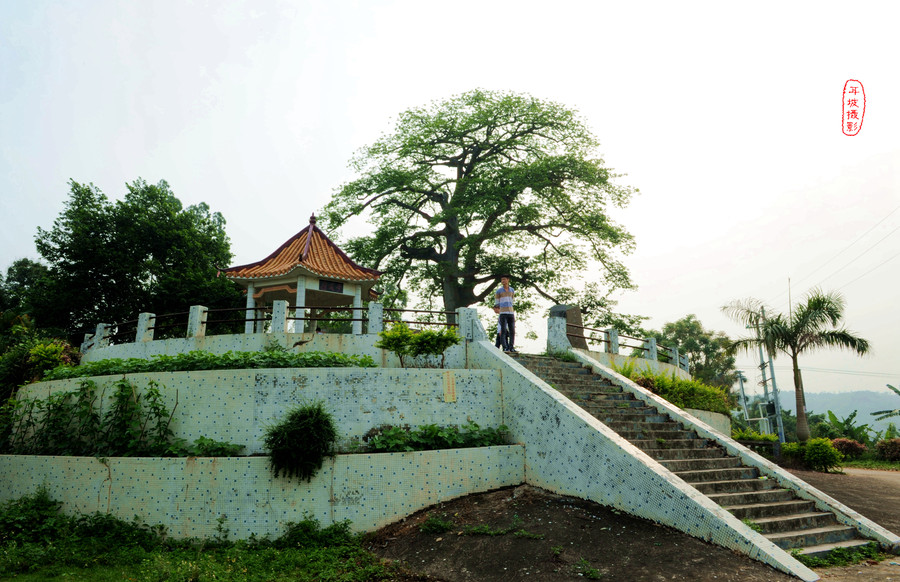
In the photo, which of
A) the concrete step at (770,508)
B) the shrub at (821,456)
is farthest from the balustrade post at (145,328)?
the shrub at (821,456)

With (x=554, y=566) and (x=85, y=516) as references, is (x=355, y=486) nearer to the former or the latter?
(x=554, y=566)

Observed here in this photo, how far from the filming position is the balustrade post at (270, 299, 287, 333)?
1409 cm

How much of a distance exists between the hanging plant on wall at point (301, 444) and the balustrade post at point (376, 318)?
4859 millimetres

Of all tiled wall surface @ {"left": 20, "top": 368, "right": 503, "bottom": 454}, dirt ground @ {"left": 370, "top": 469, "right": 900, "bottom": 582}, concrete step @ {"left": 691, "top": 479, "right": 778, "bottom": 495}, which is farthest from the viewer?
tiled wall surface @ {"left": 20, "top": 368, "right": 503, "bottom": 454}

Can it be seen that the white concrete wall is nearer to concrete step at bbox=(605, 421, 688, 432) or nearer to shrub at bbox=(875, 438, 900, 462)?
concrete step at bbox=(605, 421, 688, 432)

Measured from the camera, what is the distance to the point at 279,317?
14102 mm

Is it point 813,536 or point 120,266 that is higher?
point 120,266

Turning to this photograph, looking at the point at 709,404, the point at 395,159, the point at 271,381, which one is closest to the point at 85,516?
the point at 271,381

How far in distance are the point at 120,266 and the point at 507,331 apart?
19.3m

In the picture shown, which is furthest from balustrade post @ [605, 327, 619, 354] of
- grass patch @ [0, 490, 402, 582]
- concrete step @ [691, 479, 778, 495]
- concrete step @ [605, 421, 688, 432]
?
grass patch @ [0, 490, 402, 582]

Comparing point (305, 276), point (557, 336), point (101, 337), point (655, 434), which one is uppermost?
point (305, 276)

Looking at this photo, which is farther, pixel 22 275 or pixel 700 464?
pixel 22 275

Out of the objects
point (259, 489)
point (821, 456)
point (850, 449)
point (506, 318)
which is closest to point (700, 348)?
point (850, 449)

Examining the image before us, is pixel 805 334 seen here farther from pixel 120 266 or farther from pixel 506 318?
pixel 120 266
